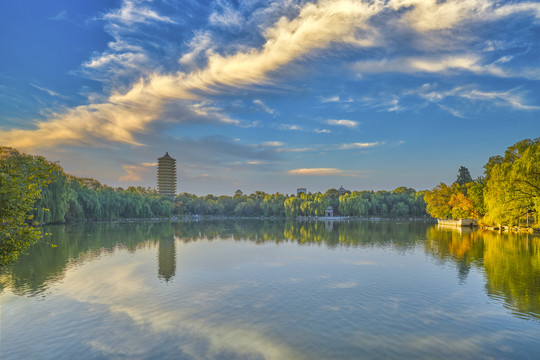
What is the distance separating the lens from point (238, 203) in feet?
420

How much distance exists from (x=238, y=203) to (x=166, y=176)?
1366 inches

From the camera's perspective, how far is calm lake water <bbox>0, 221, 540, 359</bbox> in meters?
8.41

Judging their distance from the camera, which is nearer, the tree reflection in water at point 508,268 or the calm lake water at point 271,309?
the calm lake water at point 271,309

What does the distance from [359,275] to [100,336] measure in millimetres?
11810

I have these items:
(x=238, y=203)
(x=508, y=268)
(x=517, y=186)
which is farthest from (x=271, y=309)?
(x=238, y=203)

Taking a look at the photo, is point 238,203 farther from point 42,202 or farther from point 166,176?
point 42,202

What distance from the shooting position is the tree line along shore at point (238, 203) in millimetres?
8219

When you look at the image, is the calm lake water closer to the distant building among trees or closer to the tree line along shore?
the tree line along shore

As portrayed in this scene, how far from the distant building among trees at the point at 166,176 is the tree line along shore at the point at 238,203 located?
28.3 feet

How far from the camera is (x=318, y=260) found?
22.0 meters

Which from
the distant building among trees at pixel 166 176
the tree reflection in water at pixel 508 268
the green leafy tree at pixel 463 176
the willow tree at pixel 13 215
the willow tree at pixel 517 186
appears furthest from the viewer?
the distant building among trees at pixel 166 176

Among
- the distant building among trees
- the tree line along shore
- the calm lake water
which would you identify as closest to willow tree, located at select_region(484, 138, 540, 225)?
the tree line along shore

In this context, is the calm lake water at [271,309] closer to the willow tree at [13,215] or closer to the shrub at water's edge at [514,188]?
the willow tree at [13,215]

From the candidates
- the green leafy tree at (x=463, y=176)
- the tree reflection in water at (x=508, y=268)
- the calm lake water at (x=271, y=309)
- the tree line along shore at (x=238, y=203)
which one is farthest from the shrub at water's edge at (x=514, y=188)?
the green leafy tree at (x=463, y=176)
